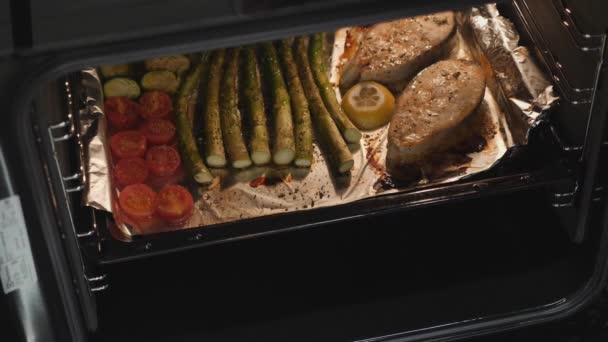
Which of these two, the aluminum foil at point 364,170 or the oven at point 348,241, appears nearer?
the oven at point 348,241

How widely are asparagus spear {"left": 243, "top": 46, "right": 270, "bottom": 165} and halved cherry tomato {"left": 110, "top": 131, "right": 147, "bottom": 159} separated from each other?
0.36m

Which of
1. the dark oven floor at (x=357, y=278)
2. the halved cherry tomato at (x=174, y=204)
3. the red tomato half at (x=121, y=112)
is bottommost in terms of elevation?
the dark oven floor at (x=357, y=278)

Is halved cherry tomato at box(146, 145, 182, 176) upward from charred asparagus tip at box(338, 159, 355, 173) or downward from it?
upward

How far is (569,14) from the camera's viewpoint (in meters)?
2.38

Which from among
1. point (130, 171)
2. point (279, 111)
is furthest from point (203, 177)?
point (279, 111)

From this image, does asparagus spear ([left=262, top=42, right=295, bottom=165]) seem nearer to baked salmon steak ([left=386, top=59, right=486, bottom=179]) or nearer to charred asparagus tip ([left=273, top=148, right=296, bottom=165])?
charred asparagus tip ([left=273, top=148, right=296, bottom=165])

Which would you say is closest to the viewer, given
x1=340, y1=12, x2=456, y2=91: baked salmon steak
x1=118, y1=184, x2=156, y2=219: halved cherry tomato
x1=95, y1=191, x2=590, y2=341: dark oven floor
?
x1=95, y1=191, x2=590, y2=341: dark oven floor

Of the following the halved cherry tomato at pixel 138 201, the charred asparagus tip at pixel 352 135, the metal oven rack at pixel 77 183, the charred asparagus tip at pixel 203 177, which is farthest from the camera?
the charred asparagus tip at pixel 352 135

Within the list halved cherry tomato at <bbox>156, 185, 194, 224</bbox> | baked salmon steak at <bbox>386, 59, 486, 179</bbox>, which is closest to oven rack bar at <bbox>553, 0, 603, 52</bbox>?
baked salmon steak at <bbox>386, 59, 486, 179</bbox>

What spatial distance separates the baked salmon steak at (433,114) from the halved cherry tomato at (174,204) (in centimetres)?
67

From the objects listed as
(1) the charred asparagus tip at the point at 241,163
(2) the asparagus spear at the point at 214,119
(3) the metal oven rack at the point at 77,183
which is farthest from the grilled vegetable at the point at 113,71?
(1) the charred asparagus tip at the point at 241,163

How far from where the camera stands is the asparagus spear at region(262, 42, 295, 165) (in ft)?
9.43

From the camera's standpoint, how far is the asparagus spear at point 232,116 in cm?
287

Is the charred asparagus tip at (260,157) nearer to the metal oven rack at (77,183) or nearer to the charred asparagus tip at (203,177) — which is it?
the charred asparagus tip at (203,177)
